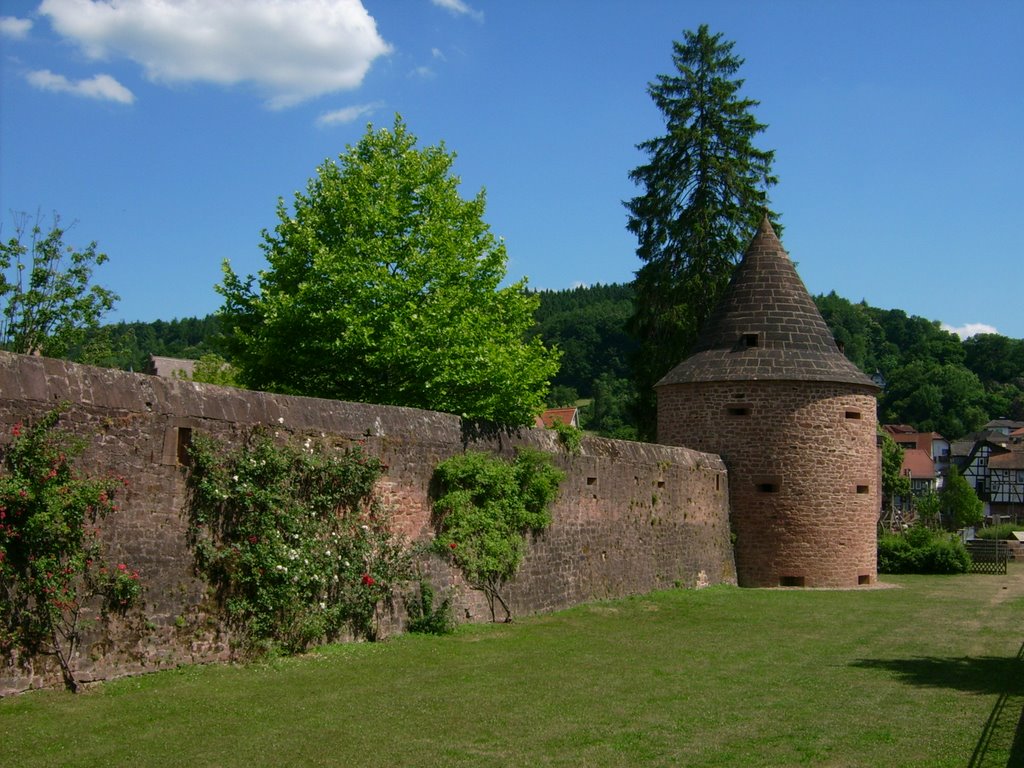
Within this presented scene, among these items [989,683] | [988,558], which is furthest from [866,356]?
[989,683]

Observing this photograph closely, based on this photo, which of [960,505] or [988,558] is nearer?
[988,558]

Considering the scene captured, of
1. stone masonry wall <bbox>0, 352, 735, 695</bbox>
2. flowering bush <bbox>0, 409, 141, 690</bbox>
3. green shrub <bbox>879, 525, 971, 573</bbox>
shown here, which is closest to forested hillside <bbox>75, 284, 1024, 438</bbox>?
green shrub <bbox>879, 525, 971, 573</bbox>

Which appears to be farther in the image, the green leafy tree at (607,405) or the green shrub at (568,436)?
the green leafy tree at (607,405)

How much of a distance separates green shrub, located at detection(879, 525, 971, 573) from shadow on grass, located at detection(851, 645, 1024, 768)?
1653 cm

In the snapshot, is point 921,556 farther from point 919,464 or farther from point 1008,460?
point 919,464

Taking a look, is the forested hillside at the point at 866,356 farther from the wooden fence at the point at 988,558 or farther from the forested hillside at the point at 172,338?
the wooden fence at the point at 988,558

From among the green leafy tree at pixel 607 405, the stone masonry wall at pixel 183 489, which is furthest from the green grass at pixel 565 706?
the green leafy tree at pixel 607 405

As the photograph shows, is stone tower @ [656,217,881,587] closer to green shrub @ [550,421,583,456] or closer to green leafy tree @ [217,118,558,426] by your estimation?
green leafy tree @ [217,118,558,426]

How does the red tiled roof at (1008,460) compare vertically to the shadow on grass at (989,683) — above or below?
above

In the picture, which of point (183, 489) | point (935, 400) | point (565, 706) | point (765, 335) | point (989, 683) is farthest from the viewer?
point (935, 400)

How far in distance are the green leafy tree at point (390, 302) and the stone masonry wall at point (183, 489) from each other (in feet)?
13.3

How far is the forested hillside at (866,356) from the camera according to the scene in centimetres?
9306

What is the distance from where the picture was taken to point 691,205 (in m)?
32.2

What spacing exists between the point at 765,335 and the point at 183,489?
1691 cm
